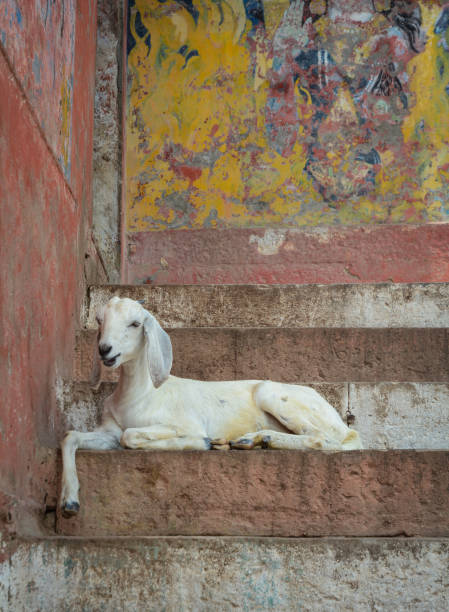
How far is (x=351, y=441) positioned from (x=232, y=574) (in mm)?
1365

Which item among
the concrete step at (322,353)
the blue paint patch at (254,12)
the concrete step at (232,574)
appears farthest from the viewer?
the blue paint patch at (254,12)

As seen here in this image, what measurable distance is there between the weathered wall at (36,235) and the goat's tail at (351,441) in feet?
5.30

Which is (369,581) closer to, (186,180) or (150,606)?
(150,606)

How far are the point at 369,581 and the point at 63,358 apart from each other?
264cm

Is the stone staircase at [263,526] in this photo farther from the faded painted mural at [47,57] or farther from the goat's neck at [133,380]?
the faded painted mural at [47,57]

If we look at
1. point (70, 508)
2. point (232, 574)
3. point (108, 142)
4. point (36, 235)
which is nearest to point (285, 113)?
point (108, 142)

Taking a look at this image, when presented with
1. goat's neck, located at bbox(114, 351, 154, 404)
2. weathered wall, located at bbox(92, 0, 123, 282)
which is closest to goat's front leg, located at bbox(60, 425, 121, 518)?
goat's neck, located at bbox(114, 351, 154, 404)

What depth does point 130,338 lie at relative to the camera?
201 inches

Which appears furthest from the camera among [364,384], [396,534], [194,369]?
[194,369]

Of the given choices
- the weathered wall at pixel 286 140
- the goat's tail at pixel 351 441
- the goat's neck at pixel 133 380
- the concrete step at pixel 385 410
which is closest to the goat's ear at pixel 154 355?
the goat's neck at pixel 133 380

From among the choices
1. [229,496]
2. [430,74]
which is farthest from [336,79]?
[229,496]

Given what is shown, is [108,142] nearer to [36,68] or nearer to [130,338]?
[36,68]

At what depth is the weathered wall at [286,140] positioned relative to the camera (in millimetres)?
9836

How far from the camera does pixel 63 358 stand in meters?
6.06
